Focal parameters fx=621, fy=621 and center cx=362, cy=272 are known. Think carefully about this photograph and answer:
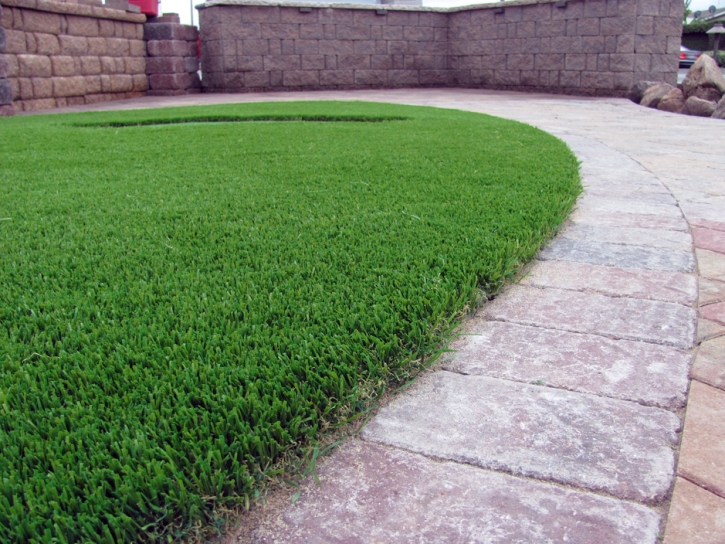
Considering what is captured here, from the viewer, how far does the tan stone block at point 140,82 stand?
11578 mm

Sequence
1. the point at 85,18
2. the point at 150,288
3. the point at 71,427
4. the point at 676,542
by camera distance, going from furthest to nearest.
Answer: the point at 85,18, the point at 150,288, the point at 71,427, the point at 676,542

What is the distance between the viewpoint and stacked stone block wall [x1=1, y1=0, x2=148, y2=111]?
895 centimetres

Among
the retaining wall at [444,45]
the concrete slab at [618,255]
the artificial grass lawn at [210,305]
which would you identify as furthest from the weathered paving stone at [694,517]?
the retaining wall at [444,45]

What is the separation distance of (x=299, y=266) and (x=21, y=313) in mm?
804

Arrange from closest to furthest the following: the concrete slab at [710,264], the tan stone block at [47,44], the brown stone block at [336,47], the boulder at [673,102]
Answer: the concrete slab at [710,264], the tan stone block at [47,44], the boulder at [673,102], the brown stone block at [336,47]

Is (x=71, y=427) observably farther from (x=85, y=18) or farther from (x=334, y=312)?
(x=85, y=18)

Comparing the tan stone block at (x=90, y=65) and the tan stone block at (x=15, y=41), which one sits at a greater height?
the tan stone block at (x=15, y=41)

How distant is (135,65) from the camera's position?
11.5 metres

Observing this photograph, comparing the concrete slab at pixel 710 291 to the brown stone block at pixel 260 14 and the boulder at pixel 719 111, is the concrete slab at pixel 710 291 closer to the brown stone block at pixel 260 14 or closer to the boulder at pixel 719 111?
the boulder at pixel 719 111

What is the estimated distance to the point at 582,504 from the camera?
1094mm

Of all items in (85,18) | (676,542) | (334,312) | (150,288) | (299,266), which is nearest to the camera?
(676,542)

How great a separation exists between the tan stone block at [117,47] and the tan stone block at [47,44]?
1.21 m

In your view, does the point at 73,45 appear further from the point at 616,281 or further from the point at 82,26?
the point at 616,281

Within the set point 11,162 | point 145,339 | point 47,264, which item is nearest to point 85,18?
point 11,162
